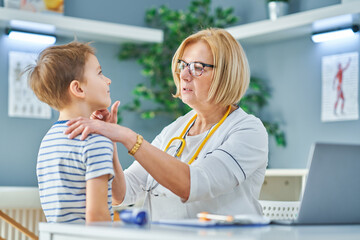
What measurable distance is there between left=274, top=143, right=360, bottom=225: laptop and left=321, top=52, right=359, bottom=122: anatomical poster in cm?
266

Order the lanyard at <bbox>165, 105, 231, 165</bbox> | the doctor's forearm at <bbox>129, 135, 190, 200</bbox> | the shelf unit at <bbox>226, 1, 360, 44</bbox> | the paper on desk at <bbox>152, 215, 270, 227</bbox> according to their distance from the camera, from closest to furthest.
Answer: the paper on desk at <bbox>152, 215, 270, 227</bbox>
the doctor's forearm at <bbox>129, 135, 190, 200</bbox>
the lanyard at <bbox>165, 105, 231, 165</bbox>
the shelf unit at <bbox>226, 1, 360, 44</bbox>

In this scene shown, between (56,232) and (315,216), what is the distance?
636 millimetres

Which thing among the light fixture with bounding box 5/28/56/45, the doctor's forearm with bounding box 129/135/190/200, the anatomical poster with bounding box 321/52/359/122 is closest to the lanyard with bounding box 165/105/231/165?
the doctor's forearm with bounding box 129/135/190/200

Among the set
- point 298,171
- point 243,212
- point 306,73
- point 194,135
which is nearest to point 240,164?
point 243,212

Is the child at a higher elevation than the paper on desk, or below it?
higher

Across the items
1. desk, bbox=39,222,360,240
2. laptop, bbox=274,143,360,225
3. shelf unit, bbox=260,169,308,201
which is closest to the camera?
desk, bbox=39,222,360,240

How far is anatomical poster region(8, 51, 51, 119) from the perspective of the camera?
14.3 feet

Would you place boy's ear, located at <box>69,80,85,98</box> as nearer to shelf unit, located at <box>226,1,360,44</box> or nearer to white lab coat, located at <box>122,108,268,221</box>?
white lab coat, located at <box>122,108,268,221</box>

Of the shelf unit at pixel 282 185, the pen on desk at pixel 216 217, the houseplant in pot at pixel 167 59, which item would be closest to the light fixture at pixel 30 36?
the houseplant in pot at pixel 167 59

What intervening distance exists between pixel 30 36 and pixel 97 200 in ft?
10.2

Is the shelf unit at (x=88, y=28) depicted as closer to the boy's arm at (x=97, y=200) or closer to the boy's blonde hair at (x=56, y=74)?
the boy's blonde hair at (x=56, y=74)

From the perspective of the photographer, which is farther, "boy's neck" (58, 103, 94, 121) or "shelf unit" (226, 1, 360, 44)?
"shelf unit" (226, 1, 360, 44)

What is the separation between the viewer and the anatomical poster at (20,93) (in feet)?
14.3

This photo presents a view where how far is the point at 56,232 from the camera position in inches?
49.9
